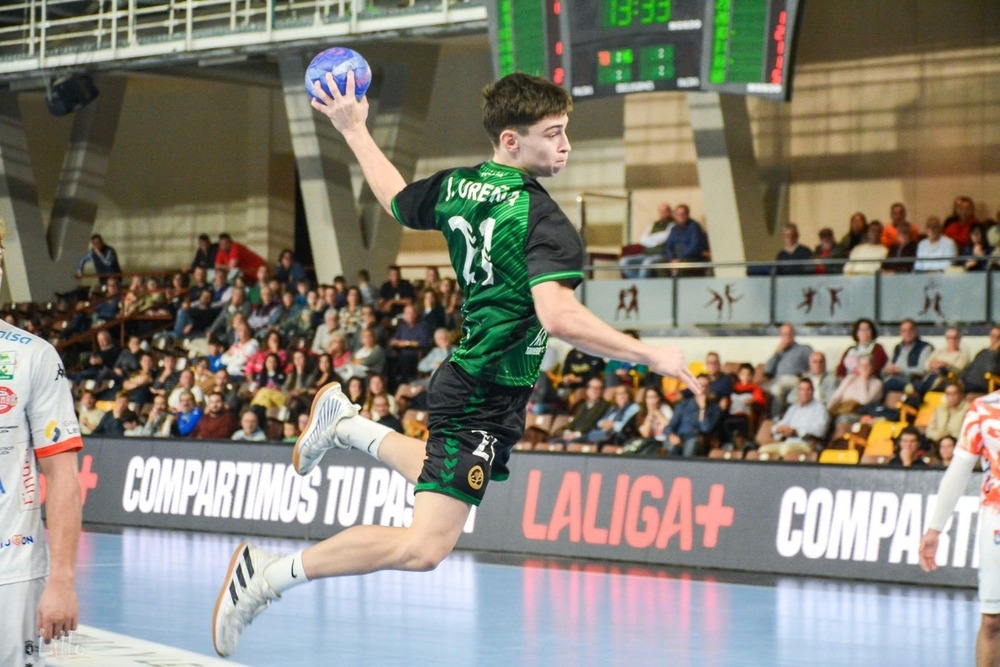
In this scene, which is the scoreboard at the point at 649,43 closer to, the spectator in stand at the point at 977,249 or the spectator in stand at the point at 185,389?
the spectator in stand at the point at 977,249

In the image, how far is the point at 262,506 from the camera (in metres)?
16.1

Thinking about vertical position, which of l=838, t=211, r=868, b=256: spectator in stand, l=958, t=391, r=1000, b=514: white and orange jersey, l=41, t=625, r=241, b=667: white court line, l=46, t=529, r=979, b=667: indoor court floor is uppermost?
l=838, t=211, r=868, b=256: spectator in stand


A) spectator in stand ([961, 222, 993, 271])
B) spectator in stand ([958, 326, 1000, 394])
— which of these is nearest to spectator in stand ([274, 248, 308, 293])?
spectator in stand ([961, 222, 993, 271])

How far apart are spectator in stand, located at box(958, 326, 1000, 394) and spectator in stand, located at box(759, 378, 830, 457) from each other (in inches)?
55.2

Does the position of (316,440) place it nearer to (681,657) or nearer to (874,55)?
(681,657)

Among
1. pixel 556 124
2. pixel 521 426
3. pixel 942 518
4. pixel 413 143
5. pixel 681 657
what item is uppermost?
pixel 413 143

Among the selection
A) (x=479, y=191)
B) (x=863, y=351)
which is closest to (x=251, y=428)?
(x=863, y=351)

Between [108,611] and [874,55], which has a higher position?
[874,55]

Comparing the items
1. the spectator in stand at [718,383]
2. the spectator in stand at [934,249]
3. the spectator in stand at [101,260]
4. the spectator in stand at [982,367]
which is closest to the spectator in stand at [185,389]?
the spectator in stand at [718,383]

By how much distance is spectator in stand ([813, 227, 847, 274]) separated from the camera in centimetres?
1877

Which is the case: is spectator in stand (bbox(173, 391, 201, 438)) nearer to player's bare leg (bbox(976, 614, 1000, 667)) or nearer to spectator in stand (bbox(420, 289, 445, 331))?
spectator in stand (bbox(420, 289, 445, 331))

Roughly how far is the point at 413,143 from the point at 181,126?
9782 mm

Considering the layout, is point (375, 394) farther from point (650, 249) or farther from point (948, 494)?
point (948, 494)

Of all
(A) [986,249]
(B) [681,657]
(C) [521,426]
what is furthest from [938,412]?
(C) [521,426]
